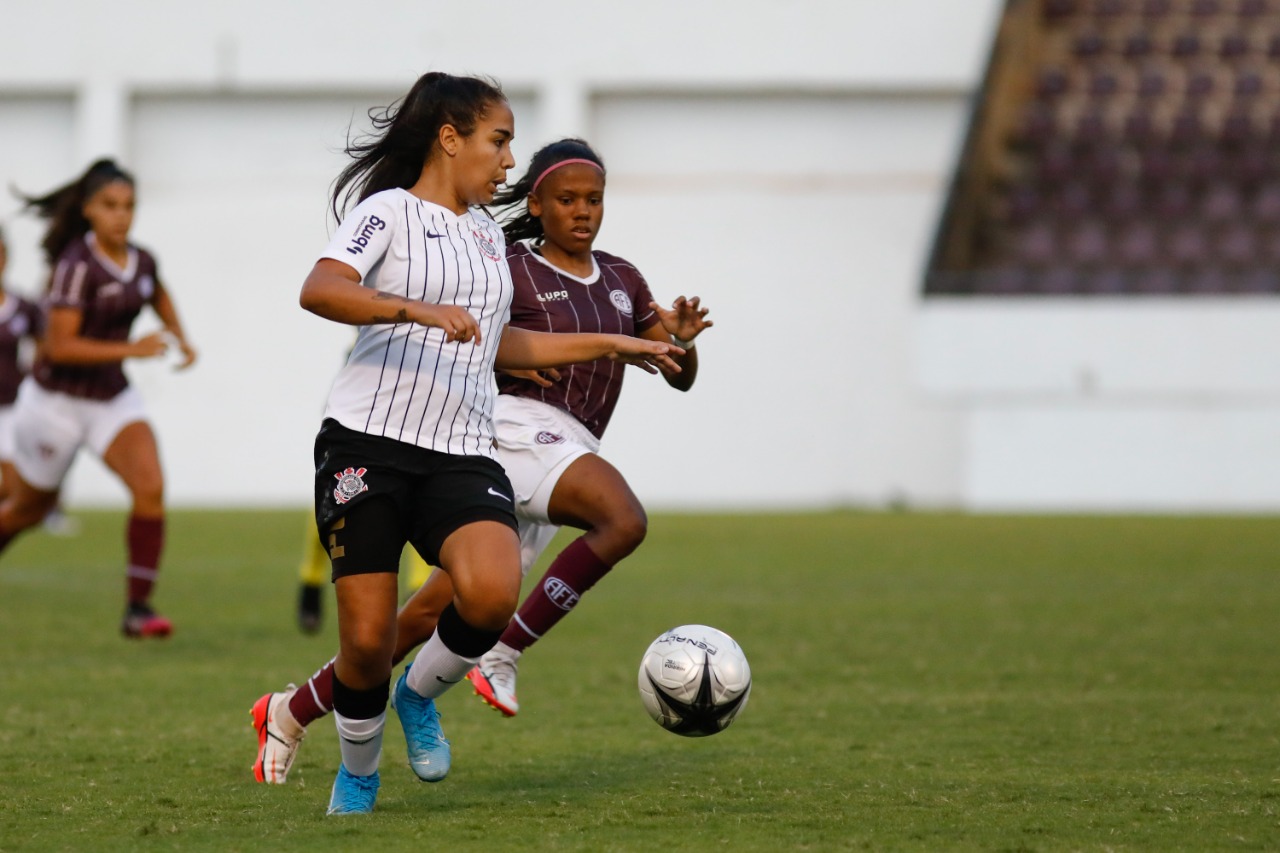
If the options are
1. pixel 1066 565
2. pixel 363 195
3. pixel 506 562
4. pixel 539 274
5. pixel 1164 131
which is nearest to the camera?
pixel 506 562

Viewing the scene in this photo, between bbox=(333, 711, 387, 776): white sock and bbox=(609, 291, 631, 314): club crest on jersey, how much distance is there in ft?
5.30

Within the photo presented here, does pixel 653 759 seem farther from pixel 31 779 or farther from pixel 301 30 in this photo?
pixel 301 30

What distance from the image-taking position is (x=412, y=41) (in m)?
21.2

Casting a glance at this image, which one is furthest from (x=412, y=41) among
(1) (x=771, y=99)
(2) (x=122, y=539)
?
(2) (x=122, y=539)

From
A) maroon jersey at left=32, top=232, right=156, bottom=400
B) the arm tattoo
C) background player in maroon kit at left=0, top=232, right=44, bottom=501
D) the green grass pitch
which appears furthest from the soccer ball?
background player in maroon kit at left=0, top=232, right=44, bottom=501

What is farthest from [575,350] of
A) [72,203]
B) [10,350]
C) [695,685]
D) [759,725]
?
[10,350]

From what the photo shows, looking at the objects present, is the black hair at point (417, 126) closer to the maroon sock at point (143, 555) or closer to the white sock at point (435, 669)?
the white sock at point (435, 669)

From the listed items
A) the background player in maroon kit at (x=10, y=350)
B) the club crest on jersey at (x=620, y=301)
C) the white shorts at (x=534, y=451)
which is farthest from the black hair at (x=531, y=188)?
the background player in maroon kit at (x=10, y=350)

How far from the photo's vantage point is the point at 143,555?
7609mm

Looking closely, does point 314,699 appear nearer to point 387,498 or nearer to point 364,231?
point 387,498

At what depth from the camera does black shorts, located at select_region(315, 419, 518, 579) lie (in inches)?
159

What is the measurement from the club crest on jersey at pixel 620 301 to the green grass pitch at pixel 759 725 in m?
1.23

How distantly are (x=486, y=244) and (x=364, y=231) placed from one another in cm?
35

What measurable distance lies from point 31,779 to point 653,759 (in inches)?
62.3
